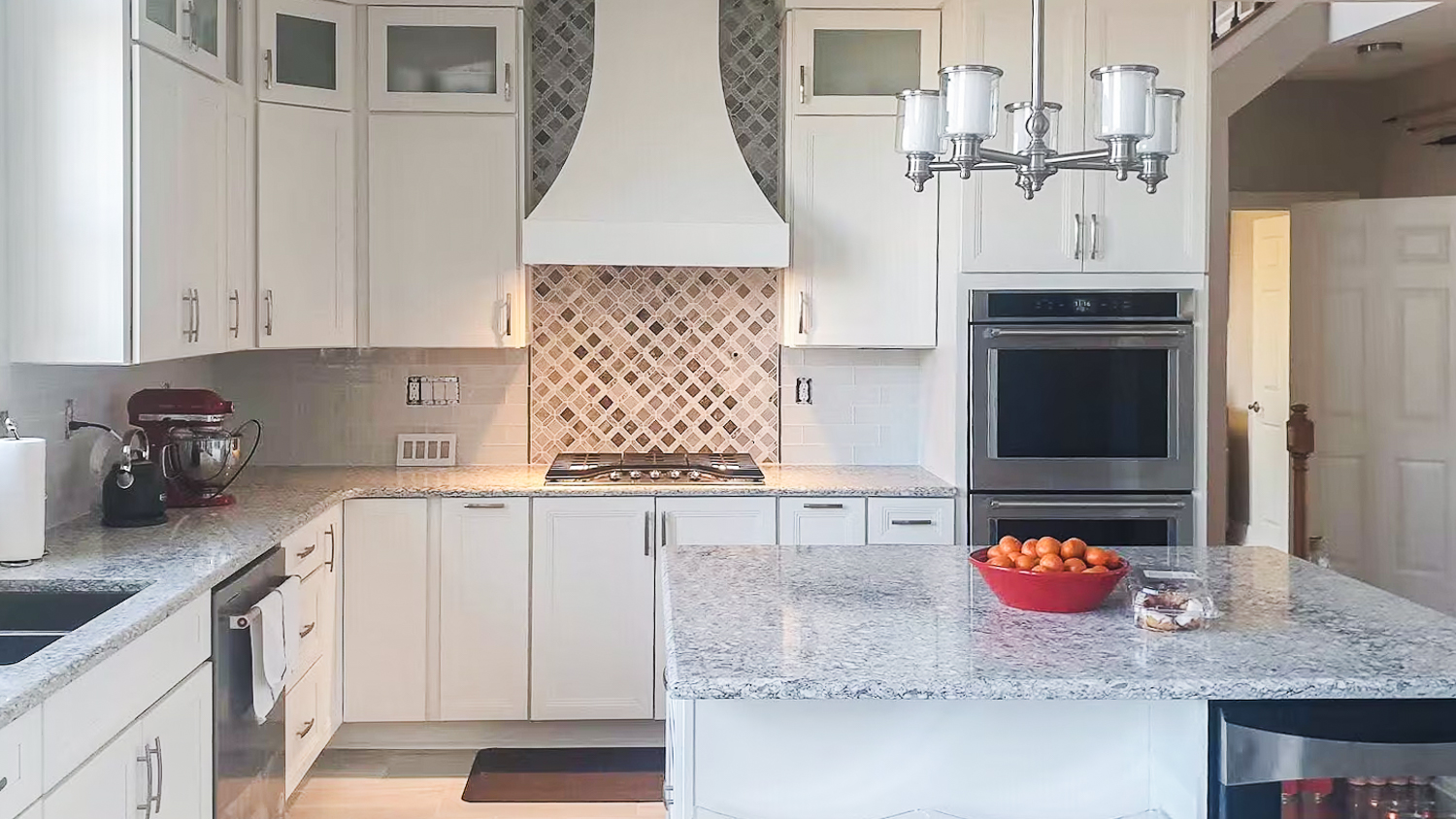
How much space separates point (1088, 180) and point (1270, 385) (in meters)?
3.44

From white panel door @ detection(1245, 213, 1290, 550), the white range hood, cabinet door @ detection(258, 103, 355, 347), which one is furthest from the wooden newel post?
cabinet door @ detection(258, 103, 355, 347)

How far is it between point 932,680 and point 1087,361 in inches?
95.9

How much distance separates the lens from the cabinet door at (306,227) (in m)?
4.17

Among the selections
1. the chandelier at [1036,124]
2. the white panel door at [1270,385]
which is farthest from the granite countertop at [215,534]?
the white panel door at [1270,385]

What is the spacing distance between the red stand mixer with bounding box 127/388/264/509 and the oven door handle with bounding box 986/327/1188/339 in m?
2.34

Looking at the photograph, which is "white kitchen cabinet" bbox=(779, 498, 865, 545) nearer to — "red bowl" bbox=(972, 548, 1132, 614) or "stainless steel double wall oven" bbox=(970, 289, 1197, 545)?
"stainless steel double wall oven" bbox=(970, 289, 1197, 545)

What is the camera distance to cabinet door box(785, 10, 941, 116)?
15.0 feet

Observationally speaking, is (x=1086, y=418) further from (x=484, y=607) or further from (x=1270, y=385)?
(x=1270, y=385)

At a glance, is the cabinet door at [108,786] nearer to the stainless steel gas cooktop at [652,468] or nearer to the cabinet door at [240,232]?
the cabinet door at [240,232]

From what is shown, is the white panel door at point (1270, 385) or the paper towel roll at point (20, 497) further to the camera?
the white panel door at point (1270, 385)

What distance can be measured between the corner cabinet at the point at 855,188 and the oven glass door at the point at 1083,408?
1.40ft

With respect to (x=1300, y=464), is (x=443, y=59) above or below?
above

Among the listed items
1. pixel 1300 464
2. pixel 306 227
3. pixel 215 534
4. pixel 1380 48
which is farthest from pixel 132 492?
pixel 1380 48

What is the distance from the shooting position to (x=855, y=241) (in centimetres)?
462
